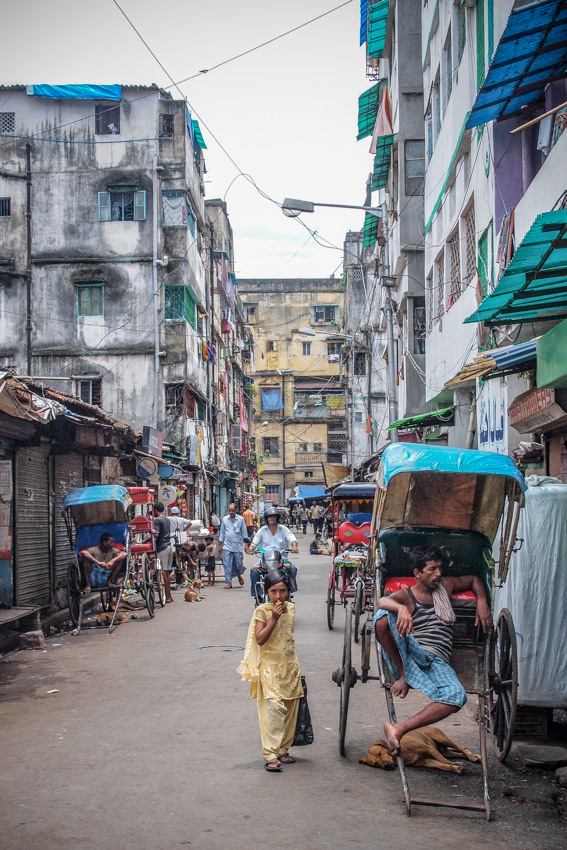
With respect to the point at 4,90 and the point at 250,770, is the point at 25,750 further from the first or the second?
the point at 4,90

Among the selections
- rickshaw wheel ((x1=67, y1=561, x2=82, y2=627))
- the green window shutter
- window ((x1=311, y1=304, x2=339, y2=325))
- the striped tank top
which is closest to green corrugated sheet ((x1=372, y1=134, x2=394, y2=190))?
the green window shutter

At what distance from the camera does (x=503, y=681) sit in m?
5.93

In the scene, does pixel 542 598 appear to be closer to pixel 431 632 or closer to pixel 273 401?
pixel 431 632

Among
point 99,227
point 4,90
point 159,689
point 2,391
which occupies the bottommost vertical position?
point 159,689

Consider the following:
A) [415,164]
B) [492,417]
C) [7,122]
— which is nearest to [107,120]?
[7,122]

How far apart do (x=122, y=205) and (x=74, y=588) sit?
68.3ft

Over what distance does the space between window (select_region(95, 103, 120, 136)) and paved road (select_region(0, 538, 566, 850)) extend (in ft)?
81.6

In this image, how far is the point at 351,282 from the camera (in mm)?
53469

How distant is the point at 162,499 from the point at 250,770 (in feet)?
54.5

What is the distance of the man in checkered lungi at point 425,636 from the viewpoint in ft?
17.8

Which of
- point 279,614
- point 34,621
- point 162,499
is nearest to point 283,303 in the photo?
point 162,499

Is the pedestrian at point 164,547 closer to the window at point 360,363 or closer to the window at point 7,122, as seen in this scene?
the window at point 7,122

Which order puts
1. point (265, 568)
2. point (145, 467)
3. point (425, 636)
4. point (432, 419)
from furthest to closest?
point (145, 467)
point (432, 419)
point (265, 568)
point (425, 636)

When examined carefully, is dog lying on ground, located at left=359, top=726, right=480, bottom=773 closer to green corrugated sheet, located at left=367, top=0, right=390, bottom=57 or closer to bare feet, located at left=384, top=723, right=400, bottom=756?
bare feet, located at left=384, top=723, right=400, bottom=756
